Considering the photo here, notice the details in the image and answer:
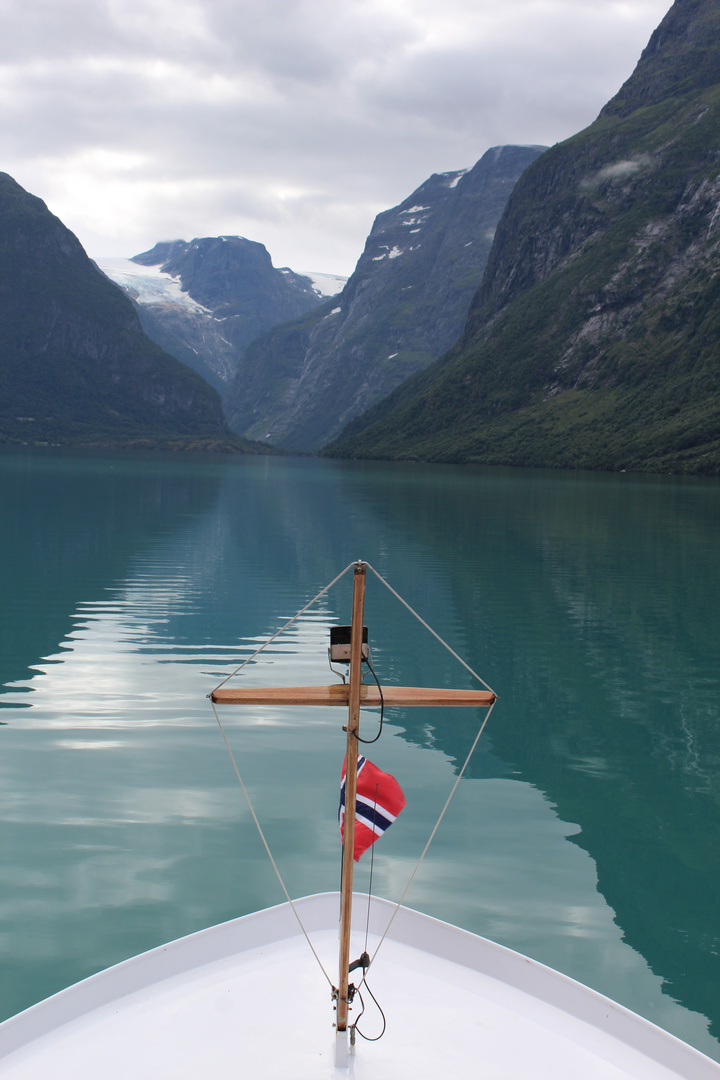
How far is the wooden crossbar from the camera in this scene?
24.2 feet

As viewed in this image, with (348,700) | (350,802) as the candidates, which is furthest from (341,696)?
(350,802)

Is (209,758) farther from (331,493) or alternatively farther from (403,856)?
(331,493)

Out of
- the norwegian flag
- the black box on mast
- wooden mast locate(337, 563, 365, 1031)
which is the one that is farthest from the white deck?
the black box on mast

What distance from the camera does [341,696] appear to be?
24.8ft

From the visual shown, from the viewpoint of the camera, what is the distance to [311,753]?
60.4ft

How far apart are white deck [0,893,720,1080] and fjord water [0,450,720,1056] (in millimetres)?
2531

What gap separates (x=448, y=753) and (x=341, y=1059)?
469 inches

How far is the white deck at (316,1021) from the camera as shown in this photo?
23.0ft

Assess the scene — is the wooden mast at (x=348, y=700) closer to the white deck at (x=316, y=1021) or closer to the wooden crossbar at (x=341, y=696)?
the wooden crossbar at (x=341, y=696)

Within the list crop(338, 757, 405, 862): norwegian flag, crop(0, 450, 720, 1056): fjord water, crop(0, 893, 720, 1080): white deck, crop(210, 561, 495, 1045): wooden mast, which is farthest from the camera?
crop(0, 450, 720, 1056): fjord water

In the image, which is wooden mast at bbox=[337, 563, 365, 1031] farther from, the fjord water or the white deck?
the fjord water

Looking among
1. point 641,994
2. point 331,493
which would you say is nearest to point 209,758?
point 641,994

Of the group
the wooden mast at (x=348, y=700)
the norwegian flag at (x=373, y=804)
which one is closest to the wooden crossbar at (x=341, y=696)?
the wooden mast at (x=348, y=700)

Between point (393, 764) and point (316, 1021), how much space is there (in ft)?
33.7
